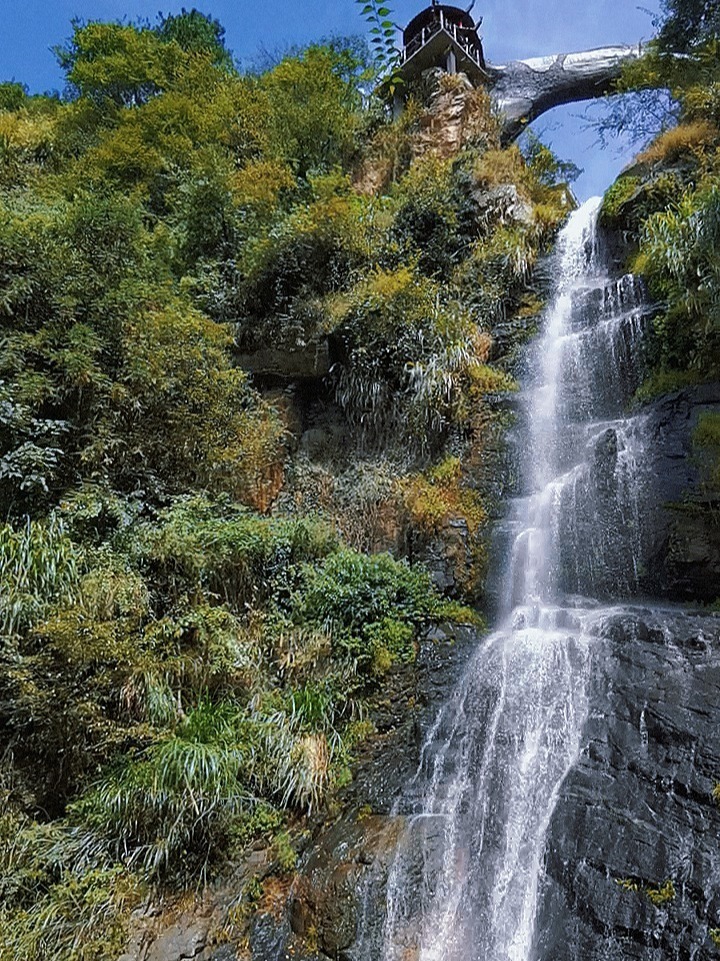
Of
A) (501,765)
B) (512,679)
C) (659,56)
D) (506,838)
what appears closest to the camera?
(506,838)

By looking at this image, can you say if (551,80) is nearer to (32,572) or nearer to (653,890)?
(32,572)

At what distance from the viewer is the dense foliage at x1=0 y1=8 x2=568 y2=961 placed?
4.78 metres

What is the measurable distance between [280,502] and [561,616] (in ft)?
15.0

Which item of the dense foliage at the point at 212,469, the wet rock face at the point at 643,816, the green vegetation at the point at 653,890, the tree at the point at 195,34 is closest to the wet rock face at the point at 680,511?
the wet rock face at the point at 643,816

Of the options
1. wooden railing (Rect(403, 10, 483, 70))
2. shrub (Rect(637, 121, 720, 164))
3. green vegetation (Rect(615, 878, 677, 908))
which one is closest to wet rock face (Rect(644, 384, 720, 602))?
green vegetation (Rect(615, 878, 677, 908))

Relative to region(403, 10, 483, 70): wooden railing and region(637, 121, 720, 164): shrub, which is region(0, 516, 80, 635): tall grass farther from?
region(403, 10, 483, 70): wooden railing

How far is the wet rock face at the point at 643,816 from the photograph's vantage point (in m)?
3.56

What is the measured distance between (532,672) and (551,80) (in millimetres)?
19039

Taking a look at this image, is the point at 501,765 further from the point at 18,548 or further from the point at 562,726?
the point at 18,548

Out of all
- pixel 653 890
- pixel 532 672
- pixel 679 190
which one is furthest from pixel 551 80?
pixel 653 890

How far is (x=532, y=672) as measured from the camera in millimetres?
5398

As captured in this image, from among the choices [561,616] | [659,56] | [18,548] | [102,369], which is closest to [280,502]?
[102,369]

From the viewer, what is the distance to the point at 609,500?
7.24 meters

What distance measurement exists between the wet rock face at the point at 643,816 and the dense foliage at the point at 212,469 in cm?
195
